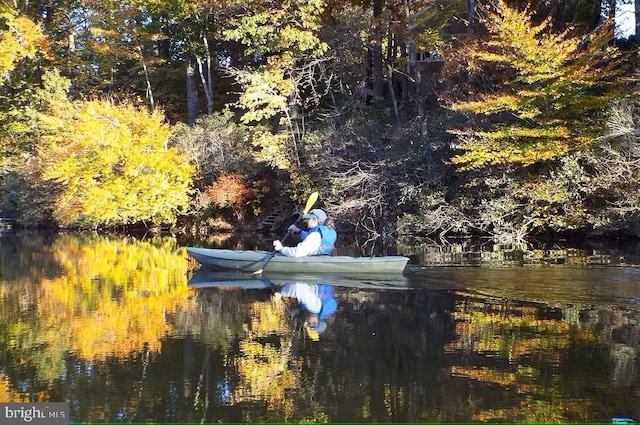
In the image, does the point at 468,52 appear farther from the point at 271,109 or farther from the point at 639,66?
the point at 271,109

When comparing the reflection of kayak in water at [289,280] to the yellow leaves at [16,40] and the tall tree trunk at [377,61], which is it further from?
the yellow leaves at [16,40]

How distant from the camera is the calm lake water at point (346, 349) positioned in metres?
5.48

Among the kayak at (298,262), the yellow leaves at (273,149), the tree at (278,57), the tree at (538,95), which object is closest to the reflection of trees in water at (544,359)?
the kayak at (298,262)

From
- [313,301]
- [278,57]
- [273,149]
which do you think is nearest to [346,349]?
[313,301]

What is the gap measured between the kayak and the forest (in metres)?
6.56

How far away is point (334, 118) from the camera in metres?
23.7

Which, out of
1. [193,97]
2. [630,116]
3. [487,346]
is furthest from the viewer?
[193,97]

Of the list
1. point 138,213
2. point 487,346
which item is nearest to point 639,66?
point 487,346

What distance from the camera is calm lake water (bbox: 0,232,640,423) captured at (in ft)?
18.0

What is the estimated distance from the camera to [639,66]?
696 inches

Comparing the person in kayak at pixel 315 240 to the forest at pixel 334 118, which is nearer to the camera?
the person in kayak at pixel 315 240

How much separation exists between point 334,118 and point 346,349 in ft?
56.3

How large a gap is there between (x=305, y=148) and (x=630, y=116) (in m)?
10.9

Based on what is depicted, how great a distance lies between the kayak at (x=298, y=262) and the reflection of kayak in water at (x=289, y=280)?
12cm
